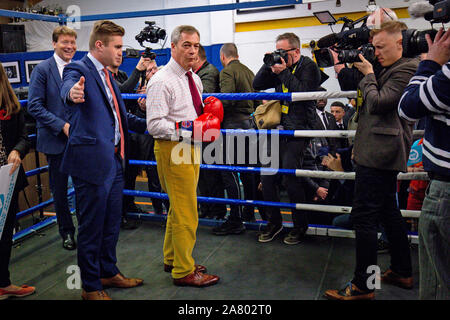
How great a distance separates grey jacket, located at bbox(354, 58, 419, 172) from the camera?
2.14m

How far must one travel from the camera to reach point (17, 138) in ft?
8.38

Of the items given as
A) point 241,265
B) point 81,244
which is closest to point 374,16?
point 241,265

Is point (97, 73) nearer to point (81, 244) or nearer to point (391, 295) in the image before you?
point (81, 244)

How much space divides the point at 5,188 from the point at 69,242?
44.9 inches

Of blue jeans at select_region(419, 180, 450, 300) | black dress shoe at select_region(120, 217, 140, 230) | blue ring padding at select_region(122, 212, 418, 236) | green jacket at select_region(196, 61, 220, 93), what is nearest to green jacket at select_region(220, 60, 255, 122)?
green jacket at select_region(196, 61, 220, 93)

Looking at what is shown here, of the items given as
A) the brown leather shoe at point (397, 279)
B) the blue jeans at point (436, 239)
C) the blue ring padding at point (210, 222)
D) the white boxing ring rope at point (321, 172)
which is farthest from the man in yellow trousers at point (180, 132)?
the blue jeans at point (436, 239)

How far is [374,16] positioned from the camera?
2.57m

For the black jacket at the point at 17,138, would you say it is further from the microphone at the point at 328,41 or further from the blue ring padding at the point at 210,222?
the microphone at the point at 328,41

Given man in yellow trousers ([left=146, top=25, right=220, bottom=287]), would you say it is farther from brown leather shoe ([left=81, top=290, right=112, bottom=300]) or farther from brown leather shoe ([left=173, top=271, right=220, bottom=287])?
brown leather shoe ([left=81, top=290, right=112, bottom=300])

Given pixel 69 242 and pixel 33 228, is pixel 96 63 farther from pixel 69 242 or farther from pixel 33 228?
pixel 33 228

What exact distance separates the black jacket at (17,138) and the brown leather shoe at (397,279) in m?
2.35

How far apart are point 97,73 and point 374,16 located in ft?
5.80

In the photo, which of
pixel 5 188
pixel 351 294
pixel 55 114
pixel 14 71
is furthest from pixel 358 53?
pixel 14 71
